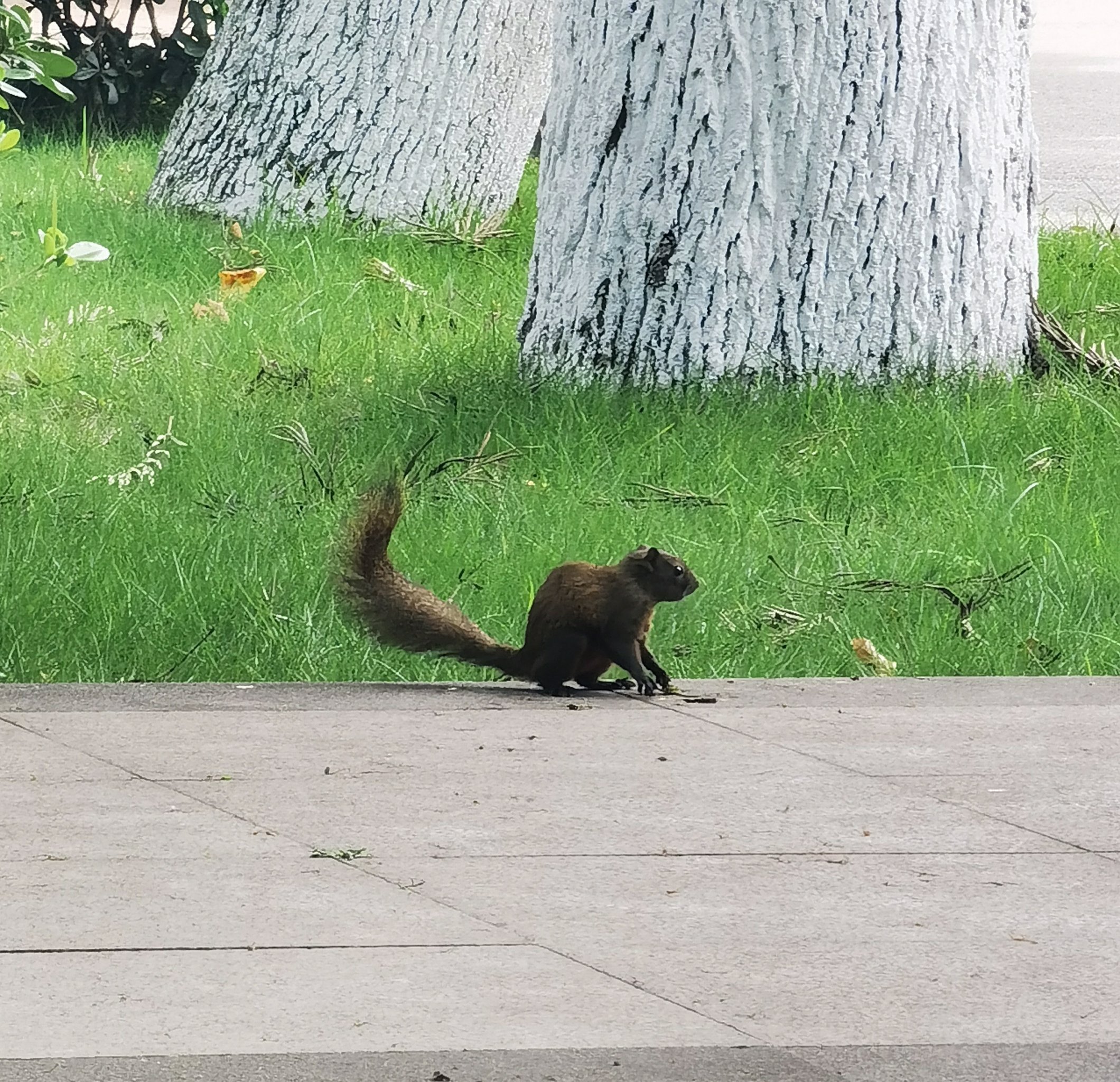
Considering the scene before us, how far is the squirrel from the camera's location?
16.9 ft

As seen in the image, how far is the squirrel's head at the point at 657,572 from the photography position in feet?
16.9

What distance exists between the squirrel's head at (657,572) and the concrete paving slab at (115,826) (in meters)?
1.39

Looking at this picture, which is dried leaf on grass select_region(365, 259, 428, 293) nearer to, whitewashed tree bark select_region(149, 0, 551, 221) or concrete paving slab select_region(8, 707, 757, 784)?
whitewashed tree bark select_region(149, 0, 551, 221)

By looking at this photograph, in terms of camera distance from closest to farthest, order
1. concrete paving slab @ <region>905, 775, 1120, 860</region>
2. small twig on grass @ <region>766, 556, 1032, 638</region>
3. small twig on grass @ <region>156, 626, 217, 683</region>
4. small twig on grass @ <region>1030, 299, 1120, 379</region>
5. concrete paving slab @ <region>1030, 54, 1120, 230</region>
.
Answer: concrete paving slab @ <region>905, 775, 1120, 860</region> < small twig on grass @ <region>156, 626, 217, 683</region> < small twig on grass @ <region>766, 556, 1032, 638</region> < small twig on grass @ <region>1030, 299, 1120, 379</region> < concrete paving slab @ <region>1030, 54, 1120, 230</region>

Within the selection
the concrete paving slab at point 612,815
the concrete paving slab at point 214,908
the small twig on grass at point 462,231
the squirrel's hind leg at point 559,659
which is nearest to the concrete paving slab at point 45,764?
the concrete paving slab at point 612,815

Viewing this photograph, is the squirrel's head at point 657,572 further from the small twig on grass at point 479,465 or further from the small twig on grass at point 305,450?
the small twig on grass at point 305,450

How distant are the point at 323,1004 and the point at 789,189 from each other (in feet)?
16.6

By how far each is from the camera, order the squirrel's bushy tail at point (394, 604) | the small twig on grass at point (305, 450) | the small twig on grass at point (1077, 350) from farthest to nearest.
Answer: the small twig on grass at point (1077, 350) → the small twig on grass at point (305, 450) → the squirrel's bushy tail at point (394, 604)

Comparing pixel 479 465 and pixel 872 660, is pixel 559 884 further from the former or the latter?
pixel 479 465

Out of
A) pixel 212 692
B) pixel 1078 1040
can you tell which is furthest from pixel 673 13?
pixel 1078 1040

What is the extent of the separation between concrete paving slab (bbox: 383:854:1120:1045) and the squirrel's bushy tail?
4.64 feet

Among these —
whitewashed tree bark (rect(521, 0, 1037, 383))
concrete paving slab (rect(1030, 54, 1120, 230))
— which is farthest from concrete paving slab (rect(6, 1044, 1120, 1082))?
concrete paving slab (rect(1030, 54, 1120, 230))

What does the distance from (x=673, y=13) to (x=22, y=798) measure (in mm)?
4585

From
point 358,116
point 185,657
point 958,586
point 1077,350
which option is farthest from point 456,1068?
point 358,116
